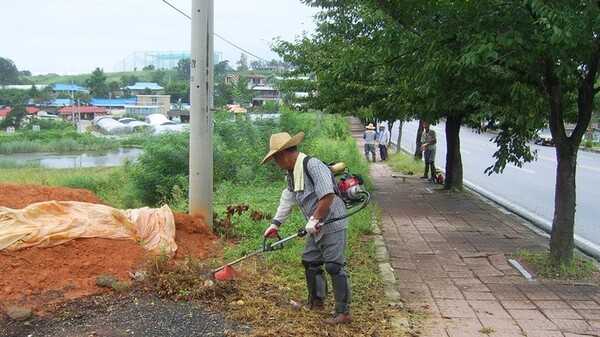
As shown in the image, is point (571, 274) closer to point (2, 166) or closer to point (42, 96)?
point (2, 166)

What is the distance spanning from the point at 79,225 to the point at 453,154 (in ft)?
31.6

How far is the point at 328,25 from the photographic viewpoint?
13227mm

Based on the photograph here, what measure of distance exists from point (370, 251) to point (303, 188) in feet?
9.30

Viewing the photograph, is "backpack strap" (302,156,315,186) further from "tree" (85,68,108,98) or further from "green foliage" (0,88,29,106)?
"tree" (85,68,108,98)

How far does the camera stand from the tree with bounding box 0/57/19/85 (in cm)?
4548

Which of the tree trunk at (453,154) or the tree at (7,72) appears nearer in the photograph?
the tree trunk at (453,154)

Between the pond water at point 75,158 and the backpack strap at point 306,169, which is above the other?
the backpack strap at point 306,169

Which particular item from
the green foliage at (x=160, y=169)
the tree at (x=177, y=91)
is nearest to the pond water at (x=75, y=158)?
the green foliage at (x=160, y=169)

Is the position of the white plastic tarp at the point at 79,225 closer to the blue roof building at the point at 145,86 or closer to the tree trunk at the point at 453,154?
the tree trunk at the point at 453,154

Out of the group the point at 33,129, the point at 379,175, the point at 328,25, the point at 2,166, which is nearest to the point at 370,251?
the point at 328,25

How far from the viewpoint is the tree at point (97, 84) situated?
161 feet

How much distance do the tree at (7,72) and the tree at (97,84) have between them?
5847mm

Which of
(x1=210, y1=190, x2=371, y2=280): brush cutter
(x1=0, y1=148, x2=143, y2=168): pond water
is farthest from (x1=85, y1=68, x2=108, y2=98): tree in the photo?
(x1=210, y1=190, x2=371, y2=280): brush cutter

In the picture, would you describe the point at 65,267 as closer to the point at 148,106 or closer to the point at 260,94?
the point at 260,94
